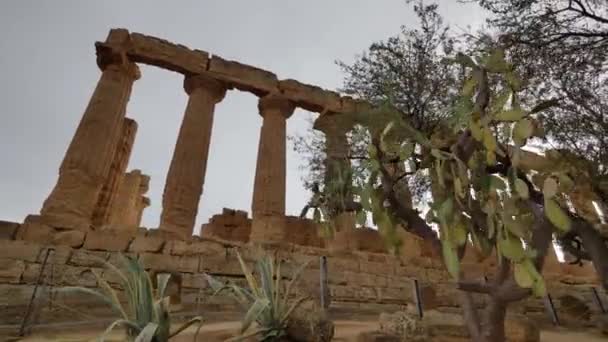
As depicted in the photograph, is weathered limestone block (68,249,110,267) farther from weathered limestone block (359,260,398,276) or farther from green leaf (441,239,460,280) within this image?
green leaf (441,239,460,280)

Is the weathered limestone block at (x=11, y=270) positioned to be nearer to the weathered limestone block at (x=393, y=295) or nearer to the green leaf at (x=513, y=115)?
the weathered limestone block at (x=393, y=295)

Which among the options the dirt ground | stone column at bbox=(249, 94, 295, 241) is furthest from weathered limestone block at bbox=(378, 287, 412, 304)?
the dirt ground

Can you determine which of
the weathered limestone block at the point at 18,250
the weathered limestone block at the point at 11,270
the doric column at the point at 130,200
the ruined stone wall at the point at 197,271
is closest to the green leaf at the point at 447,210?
the ruined stone wall at the point at 197,271

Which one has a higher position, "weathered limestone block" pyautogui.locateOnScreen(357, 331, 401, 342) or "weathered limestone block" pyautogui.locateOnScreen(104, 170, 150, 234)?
"weathered limestone block" pyautogui.locateOnScreen(104, 170, 150, 234)

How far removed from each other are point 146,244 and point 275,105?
22.2 feet

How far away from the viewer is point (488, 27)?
6.20 meters

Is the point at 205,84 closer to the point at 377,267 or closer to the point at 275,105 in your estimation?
the point at 275,105

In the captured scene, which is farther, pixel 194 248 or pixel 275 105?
pixel 275 105

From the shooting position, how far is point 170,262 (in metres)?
8.02

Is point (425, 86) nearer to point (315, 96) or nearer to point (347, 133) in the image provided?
point (347, 133)

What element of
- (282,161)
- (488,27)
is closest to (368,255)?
(282,161)

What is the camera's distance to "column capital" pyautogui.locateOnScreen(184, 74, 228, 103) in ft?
40.4

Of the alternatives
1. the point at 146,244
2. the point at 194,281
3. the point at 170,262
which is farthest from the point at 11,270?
the point at 194,281

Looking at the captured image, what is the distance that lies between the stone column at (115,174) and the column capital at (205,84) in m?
3.08
